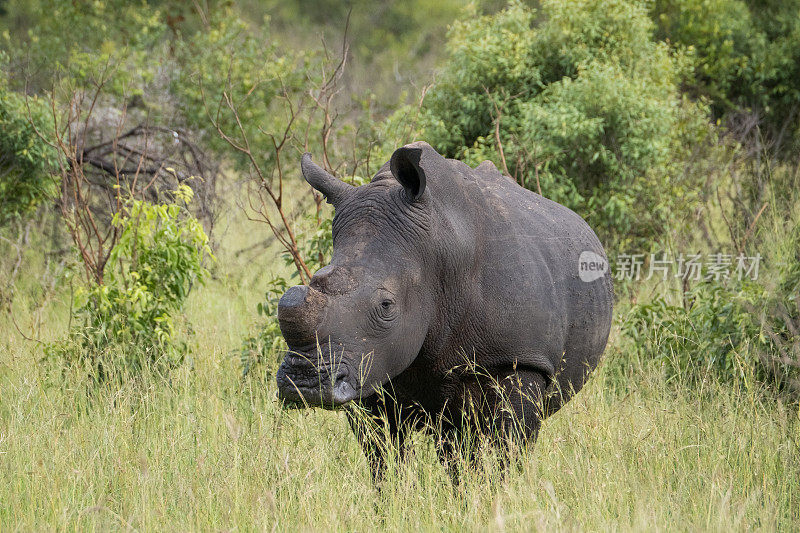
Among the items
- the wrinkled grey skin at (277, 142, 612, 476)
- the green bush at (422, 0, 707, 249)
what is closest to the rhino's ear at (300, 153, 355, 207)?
the wrinkled grey skin at (277, 142, 612, 476)

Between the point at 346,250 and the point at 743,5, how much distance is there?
10342mm

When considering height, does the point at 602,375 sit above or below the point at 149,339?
below

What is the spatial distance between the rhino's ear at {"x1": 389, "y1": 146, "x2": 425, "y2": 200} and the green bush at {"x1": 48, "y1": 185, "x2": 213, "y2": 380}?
97.8 inches

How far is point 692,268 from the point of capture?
8.23 m

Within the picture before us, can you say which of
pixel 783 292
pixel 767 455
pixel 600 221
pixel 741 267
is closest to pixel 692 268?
pixel 741 267

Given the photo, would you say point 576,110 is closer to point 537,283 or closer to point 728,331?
point 728,331

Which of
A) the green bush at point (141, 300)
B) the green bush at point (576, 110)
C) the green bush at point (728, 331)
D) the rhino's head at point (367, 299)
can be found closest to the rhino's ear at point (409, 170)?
the rhino's head at point (367, 299)

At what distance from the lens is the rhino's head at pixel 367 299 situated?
336 centimetres

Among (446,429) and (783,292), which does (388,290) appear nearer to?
(446,429)

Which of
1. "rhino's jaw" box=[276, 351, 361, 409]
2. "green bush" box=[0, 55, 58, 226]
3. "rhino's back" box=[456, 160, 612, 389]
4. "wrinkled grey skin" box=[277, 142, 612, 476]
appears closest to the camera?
"rhino's jaw" box=[276, 351, 361, 409]

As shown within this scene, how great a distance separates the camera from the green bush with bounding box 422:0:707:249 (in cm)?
Answer: 862

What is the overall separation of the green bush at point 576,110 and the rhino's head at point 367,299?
189 inches

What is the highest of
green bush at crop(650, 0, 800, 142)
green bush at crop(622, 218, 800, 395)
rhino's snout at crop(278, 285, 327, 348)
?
green bush at crop(650, 0, 800, 142)

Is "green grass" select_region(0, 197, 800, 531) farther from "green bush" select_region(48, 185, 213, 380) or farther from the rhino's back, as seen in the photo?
the rhino's back
